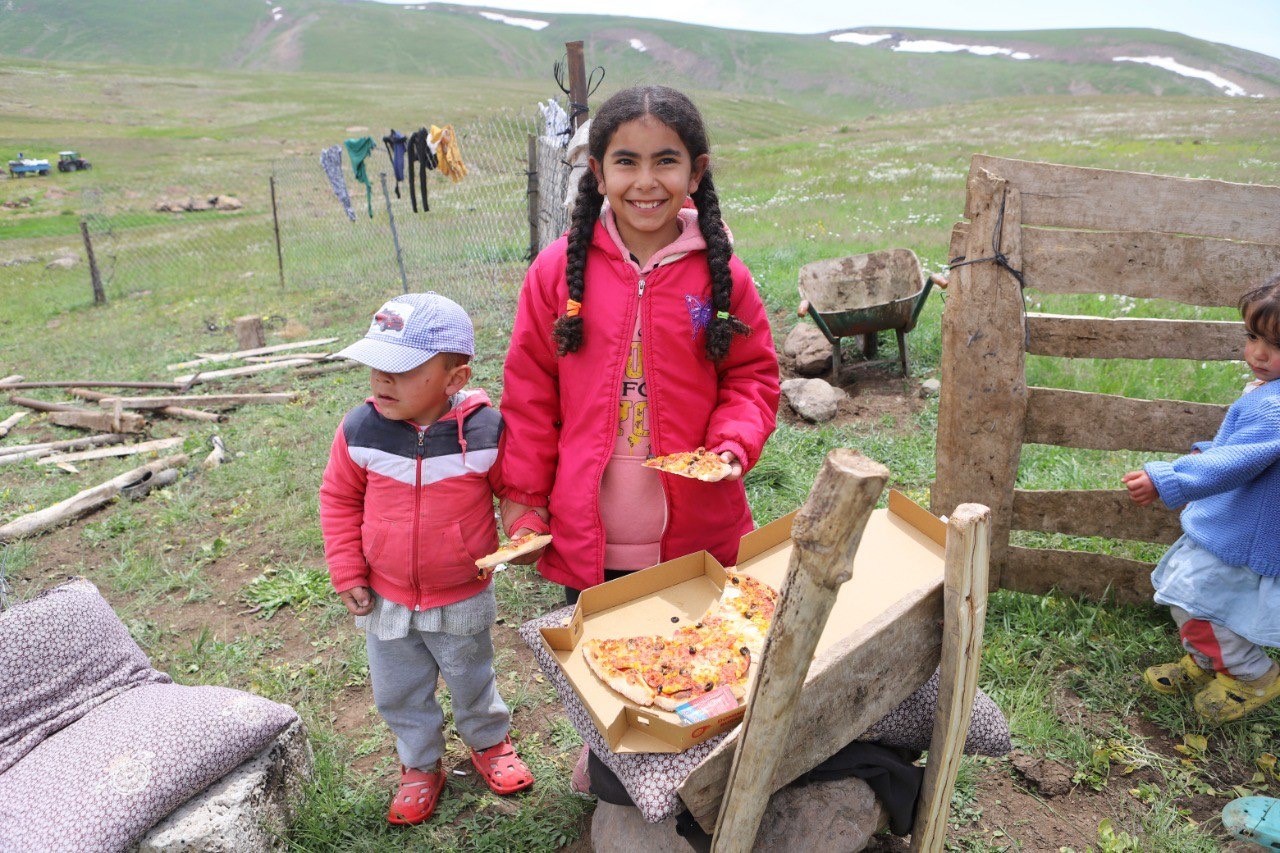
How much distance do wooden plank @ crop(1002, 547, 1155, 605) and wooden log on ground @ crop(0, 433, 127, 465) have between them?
26.2 feet

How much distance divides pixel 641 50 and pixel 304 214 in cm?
16793

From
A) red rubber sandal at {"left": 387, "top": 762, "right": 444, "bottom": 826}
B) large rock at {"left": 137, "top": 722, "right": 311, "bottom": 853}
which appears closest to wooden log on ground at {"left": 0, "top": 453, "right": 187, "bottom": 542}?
large rock at {"left": 137, "top": 722, "right": 311, "bottom": 853}

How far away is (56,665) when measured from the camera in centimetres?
296

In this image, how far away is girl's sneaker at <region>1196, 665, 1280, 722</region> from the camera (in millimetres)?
3285

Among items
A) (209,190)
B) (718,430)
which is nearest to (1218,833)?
(718,430)

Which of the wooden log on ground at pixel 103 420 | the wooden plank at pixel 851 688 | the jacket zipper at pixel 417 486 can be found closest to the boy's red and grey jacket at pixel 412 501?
the jacket zipper at pixel 417 486

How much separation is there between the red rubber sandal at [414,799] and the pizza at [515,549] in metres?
1.31

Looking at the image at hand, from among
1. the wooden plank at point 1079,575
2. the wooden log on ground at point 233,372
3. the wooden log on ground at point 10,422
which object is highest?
the wooden plank at point 1079,575

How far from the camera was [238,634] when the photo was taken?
4641 mm

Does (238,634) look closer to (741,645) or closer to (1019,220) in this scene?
(741,645)

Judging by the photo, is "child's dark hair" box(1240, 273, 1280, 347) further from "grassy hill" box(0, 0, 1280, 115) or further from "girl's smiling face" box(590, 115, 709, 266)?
"grassy hill" box(0, 0, 1280, 115)

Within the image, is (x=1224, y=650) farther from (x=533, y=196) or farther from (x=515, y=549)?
(x=533, y=196)

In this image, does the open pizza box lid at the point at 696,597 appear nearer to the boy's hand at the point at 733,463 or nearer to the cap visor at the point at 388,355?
the boy's hand at the point at 733,463

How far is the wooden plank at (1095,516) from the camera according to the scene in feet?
12.5
